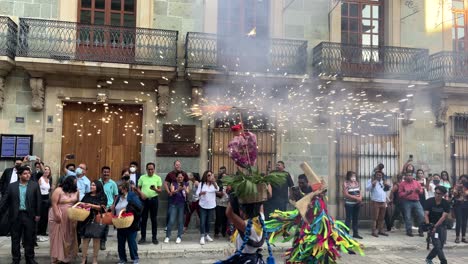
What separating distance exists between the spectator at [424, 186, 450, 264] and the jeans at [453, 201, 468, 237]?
2.77 m

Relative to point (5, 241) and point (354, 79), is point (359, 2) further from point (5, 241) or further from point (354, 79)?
point (5, 241)

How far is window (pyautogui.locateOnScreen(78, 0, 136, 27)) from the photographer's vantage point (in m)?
10.1

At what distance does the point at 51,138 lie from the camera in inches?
376

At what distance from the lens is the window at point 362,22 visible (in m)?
11.5

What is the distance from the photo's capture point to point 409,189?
9.65 m

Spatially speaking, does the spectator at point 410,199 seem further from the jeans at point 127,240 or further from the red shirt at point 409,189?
the jeans at point 127,240

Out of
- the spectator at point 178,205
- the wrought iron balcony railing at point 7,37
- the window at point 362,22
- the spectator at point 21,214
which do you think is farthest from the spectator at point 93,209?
the window at point 362,22

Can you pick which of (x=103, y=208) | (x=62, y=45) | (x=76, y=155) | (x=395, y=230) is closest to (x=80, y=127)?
(x=76, y=155)

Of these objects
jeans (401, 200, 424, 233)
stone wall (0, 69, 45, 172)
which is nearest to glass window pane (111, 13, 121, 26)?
stone wall (0, 69, 45, 172)

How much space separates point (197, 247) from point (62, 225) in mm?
2569

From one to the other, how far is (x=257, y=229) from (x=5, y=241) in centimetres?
648

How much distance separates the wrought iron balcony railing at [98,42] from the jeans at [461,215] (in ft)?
24.2

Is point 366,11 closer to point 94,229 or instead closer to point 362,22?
point 362,22

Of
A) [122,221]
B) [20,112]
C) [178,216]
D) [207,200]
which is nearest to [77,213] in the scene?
[122,221]
